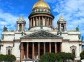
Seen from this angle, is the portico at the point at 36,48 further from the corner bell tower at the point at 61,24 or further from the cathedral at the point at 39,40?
the corner bell tower at the point at 61,24

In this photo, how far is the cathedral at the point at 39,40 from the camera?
114 meters

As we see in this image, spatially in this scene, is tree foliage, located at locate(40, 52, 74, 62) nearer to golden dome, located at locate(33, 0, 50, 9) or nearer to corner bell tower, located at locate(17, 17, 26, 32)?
corner bell tower, located at locate(17, 17, 26, 32)

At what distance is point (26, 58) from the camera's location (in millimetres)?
110875

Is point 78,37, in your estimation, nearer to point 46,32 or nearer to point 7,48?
point 46,32

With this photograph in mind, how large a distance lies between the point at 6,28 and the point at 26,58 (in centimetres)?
1652

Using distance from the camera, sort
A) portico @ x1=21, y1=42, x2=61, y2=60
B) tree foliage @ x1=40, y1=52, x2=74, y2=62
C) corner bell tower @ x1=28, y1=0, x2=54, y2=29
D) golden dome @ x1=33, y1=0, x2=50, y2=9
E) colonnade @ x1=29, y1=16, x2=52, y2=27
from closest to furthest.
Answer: tree foliage @ x1=40, y1=52, x2=74, y2=62 < portico @ x1=21, y1=42, x2=61, y2=60 < colonnade @ x1=29, y1=16, x2=52, y2=27 < corner bell tower @ x1=28, y1=0, x2=54, y2=29 < golden dome @ x1=33, y1=0, x2=50, y2=9

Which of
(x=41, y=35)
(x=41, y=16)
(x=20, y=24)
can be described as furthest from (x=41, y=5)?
(x=41, y=35)

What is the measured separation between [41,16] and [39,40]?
14.7 meters

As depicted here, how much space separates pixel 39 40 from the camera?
114 metres

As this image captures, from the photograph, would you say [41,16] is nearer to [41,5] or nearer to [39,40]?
[41,5]

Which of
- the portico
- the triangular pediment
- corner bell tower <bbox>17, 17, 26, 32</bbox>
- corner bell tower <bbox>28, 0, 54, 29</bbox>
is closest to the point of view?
the portico

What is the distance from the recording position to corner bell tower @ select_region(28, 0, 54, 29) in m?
126

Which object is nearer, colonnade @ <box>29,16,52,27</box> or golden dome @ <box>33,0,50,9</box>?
colonnade @ <box>29,16,52,27</box>

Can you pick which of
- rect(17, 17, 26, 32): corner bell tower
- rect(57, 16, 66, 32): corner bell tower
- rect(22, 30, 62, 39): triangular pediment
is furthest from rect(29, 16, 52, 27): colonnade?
rect(22, 30, 62, 39): triangular pediment
